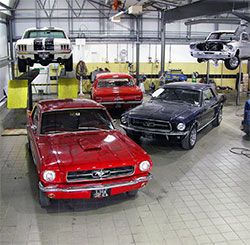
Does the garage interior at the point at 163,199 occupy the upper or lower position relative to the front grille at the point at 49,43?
lower

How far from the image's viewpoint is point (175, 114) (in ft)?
26.5

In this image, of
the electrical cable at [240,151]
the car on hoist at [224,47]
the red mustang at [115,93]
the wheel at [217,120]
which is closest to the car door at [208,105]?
the wheel at [217,120]

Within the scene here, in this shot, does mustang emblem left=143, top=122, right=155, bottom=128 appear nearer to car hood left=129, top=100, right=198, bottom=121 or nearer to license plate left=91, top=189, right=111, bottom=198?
car hood left=129, top=100, right=198, bottom=121

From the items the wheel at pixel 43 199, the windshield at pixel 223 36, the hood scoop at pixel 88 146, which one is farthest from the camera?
the windshield at pixel 223 36

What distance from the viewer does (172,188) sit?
602cm

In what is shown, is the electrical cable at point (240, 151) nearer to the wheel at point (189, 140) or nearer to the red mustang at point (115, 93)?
the wheel at point (189, 140)

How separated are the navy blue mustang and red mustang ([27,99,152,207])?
2.02 metres

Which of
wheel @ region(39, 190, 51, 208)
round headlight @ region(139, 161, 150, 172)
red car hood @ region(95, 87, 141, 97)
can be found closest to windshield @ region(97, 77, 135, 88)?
red car hood @ region(95, 87, 141, 97)

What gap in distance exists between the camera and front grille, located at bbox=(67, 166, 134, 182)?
15.4 feet

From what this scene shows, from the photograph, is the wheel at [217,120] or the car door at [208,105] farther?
the wheel at [217,120]

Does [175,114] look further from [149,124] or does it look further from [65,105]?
[65,105]

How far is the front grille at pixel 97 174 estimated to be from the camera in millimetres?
4693

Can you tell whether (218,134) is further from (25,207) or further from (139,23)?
(139,23)

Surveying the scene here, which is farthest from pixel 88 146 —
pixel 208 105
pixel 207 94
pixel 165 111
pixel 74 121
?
pixel 207 94
